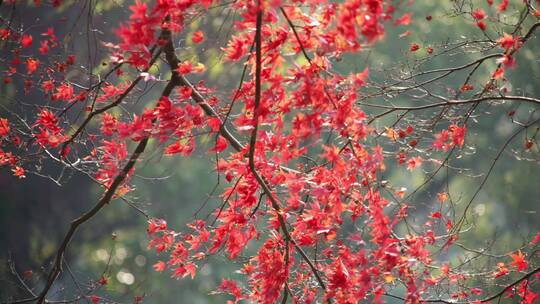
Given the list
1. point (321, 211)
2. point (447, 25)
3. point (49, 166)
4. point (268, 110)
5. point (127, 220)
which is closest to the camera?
point (268, 110)

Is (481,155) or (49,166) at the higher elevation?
(481,155)

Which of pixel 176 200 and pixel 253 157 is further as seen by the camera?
pixel 176 200

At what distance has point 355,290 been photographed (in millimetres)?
3072

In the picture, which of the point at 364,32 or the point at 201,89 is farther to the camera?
the point at 201,89

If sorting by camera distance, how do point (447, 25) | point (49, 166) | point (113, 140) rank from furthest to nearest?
1. point (447, 25)
2. point (49, 166)
3. point (113, 140)

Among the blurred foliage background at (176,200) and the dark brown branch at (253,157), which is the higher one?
the blurred foliage background at (176,200)

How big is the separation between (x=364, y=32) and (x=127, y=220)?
26.4 feet

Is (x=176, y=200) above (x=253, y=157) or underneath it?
above

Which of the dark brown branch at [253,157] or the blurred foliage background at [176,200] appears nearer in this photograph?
the dark brown branch at [253,157]

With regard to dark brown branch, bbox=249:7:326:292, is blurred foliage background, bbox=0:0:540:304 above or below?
above

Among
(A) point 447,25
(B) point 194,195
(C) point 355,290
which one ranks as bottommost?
(C) point 355,290

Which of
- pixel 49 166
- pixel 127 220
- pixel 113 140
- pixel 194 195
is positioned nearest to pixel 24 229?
pixel 49 166

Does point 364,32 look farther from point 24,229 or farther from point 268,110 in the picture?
point 24,229

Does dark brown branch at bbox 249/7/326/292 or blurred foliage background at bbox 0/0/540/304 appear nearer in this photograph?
dark brown branch at bbox 249/7/326/292
